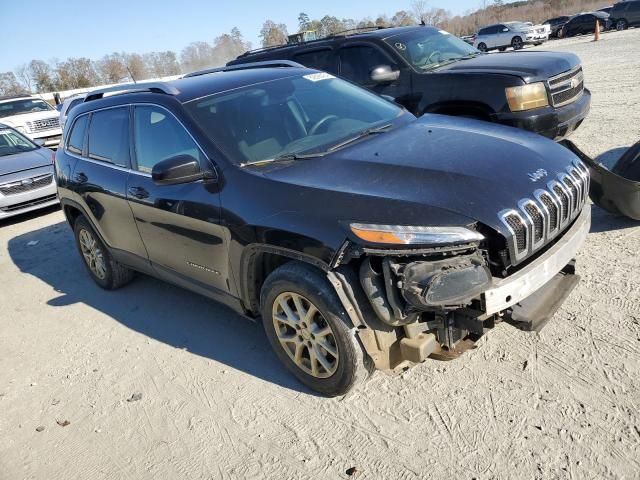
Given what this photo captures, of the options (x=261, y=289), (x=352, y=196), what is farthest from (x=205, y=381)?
(x=352, y=196)

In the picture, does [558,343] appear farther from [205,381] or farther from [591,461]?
[205,381]

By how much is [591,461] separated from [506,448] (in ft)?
1.21

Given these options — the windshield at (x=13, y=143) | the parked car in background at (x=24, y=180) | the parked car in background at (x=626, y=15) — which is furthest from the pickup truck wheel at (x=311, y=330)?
the parked car in background at (x=626, y=15)

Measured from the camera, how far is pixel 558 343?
3264 millimetres

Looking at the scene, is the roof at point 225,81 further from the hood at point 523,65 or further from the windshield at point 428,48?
the windshield at point 428,48

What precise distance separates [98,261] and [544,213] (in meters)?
4.22

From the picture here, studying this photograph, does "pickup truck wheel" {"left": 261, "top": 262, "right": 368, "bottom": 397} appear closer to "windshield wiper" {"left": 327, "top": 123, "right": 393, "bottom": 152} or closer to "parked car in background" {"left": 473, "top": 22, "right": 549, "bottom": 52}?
"windshield wiper" {"left": 327, "top": 123, "right": 393, "bottom": 152}

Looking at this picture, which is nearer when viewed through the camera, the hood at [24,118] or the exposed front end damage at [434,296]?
the exposed front end damage at [434,296]

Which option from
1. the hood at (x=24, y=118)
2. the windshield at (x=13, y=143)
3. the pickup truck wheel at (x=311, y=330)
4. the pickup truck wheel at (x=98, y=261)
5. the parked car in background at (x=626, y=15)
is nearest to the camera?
the pickup truck wheel at (x=311, y=330)

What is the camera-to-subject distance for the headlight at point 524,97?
234 inches

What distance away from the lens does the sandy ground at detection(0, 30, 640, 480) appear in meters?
2.61

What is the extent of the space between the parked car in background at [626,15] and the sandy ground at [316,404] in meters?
33.3

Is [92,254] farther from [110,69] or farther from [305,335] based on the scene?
[110,69]

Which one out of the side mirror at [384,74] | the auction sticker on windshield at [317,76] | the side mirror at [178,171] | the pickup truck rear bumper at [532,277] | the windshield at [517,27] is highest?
the auction sticker on windshield at [317,76]
